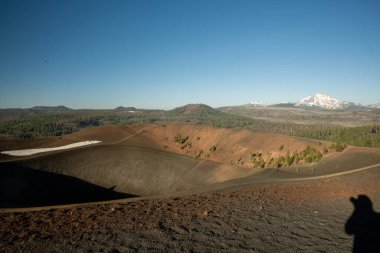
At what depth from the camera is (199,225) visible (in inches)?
459

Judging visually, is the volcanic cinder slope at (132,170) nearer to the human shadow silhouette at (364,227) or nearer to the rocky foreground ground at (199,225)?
the rocky foreground ground at (199,225)

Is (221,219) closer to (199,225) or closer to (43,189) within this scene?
(199,225)

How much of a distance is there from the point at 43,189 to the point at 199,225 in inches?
940

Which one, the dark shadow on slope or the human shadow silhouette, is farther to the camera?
the dark shadow on slope

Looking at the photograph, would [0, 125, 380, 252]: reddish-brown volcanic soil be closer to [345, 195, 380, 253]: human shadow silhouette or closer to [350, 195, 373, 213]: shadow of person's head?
[345, 195, 380, 253]: human shadow silhouette

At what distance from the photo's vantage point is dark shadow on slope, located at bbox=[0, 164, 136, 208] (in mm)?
26984

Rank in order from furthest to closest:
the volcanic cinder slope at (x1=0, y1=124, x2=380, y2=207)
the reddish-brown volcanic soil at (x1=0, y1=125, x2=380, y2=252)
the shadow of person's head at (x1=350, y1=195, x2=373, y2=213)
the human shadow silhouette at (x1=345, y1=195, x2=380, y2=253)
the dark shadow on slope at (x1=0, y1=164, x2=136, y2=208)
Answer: the volcanic cinder slope at (x1=0, y1=124, x2=380, y2=207) < the dark shadow on slope at (x1=0, y1=164, x2=136, y2=208) < the shadow of person's head at (x1=350, y1=195, x2=373, y2=213) < the reddish-brown volcanic soil at (x1=0, y1=125, x2=380, y2=252) < the human shadow silhouette at (x1=345, y1=195, x2=380, y2=253)

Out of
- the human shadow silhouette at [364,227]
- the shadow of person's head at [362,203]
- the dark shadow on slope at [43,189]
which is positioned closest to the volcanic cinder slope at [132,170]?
the dark shadow on slope at [43,189]

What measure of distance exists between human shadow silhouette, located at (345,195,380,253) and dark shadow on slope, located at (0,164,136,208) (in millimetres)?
23144

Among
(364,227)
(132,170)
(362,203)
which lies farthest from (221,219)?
(132,170)

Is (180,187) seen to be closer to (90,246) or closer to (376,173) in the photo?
(376,173)

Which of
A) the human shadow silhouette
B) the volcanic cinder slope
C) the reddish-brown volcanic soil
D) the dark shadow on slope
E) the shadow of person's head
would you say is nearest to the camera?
the human shadow silhouette

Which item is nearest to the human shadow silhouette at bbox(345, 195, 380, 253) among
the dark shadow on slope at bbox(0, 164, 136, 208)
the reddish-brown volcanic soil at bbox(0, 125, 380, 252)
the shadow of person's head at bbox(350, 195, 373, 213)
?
the shadow of person's head at bbox(350, 195, 373, 213)

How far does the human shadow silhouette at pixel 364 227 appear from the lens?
9586 millimetres
